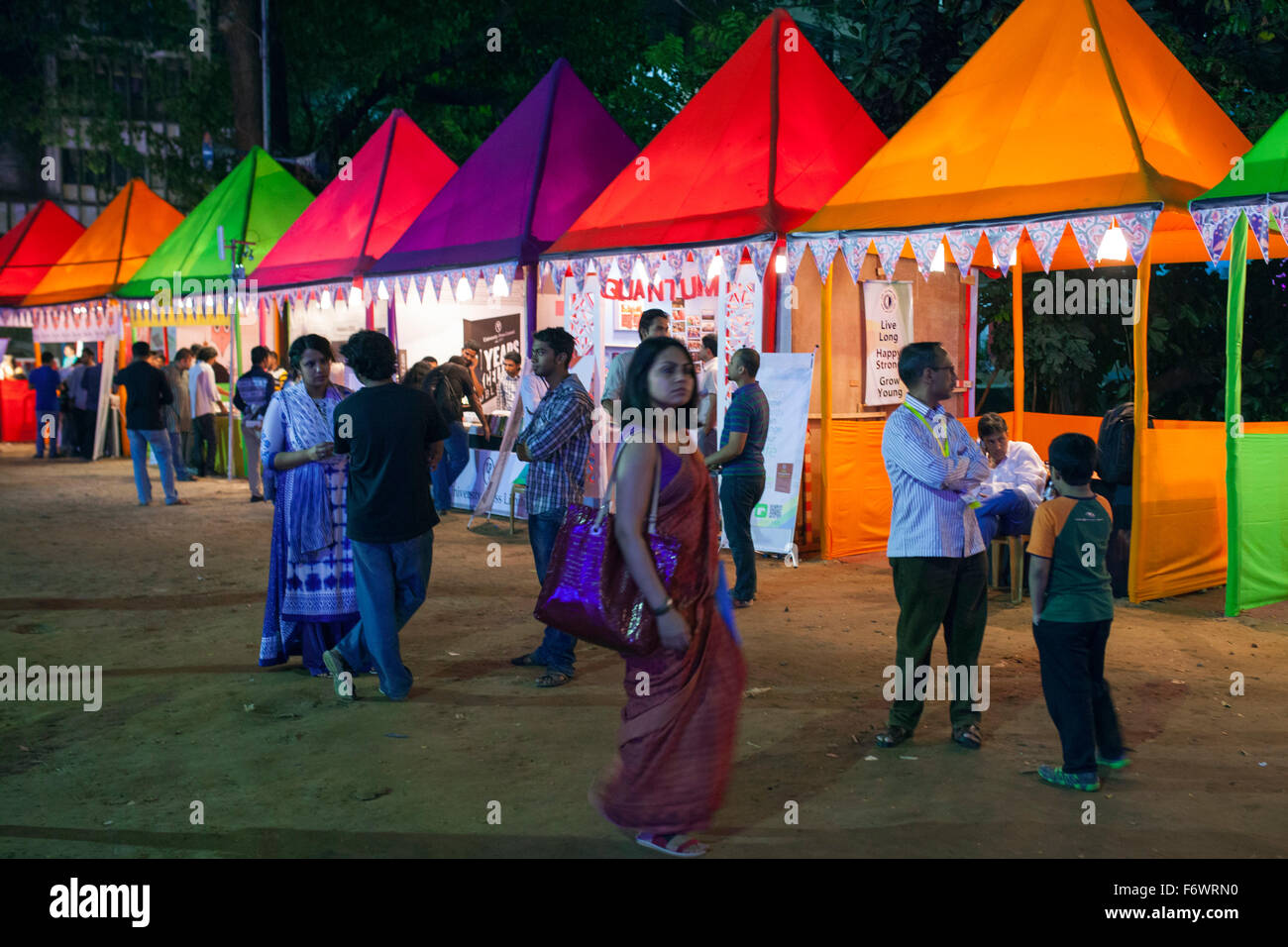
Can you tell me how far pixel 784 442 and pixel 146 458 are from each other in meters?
8.99

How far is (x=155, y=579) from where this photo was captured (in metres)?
10.2

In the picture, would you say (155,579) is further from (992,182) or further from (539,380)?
(992,182)

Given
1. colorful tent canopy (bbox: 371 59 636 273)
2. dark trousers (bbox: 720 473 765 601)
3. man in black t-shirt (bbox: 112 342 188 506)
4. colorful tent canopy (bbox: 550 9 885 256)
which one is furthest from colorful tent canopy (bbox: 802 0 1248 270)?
man in black t-shirt (bbox: 112 342 188 506)

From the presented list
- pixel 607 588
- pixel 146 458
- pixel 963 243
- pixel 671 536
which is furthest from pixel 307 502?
pixel 146 458

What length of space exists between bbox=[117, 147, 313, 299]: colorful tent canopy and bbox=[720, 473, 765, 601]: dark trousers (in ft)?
42.6

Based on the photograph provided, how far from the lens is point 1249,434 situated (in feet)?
28.5

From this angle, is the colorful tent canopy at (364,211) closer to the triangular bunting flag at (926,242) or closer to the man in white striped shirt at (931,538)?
the triangular bunting flag at (926,242)

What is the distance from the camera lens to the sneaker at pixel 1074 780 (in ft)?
16.3

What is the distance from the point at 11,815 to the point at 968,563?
169 inches

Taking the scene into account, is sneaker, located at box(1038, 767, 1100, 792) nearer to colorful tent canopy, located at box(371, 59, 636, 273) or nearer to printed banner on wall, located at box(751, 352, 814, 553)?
printed banner on wall, located at box(751, 352, 814, 553)

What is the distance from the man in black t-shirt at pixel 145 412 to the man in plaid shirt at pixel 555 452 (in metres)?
9.77

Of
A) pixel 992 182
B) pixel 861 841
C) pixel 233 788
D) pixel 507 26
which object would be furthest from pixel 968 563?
pixel 507 26
